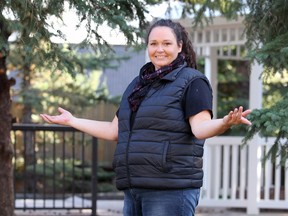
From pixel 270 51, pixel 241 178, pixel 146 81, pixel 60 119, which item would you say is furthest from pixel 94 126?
pixel 241 178

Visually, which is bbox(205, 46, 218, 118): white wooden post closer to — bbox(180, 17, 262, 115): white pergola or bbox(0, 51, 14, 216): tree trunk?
bbox(180, 17, 262, 115): white pergola

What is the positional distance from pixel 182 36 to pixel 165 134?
21.6 inches

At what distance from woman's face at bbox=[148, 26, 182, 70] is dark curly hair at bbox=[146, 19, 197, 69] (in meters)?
0.03

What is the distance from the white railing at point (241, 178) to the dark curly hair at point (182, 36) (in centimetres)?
553

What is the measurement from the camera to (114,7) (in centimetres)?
504

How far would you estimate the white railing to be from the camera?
354 inches

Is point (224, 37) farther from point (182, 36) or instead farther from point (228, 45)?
point (182, 36)

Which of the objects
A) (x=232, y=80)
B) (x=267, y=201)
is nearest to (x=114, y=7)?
(x=267, y=201)

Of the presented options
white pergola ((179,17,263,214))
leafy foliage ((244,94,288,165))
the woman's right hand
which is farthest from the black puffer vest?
white pergola ((179,17,263,214))

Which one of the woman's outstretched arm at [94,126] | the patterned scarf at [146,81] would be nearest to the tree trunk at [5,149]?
the woman's outstretched arm at [94,126]

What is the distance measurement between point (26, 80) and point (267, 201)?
278 inches

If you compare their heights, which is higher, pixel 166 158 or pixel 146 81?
pixel 146 81

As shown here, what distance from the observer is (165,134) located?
3264 millimetres

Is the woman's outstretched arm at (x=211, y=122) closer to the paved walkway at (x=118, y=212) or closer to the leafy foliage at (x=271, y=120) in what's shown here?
the leafy foliage at (x=271, y=120)
